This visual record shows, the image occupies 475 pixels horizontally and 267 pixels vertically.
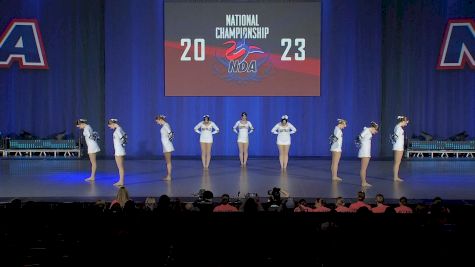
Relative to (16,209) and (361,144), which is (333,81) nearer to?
(361,144)

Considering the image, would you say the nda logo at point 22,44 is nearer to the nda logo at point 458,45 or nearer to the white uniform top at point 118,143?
the white uniform top at point 118,143

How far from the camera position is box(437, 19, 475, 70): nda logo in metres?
18.5

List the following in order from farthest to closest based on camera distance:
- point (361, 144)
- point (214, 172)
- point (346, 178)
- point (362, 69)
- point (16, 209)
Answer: point (362, 69), point (214, 172), point (346, 178), point (361, 144), point (16, 209)

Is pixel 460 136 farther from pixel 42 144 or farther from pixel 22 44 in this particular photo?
pixel 22 44

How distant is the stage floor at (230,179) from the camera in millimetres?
12055

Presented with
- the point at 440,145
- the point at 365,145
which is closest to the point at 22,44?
the point at 365,145

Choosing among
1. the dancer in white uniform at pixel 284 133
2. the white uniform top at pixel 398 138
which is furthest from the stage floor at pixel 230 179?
the white uniform top at pixel 398 138

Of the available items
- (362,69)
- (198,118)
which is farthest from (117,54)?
(362,69)

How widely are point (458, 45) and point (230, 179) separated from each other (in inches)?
358

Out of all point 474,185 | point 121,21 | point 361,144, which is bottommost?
point 474,185

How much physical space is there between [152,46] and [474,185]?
33.0 feet

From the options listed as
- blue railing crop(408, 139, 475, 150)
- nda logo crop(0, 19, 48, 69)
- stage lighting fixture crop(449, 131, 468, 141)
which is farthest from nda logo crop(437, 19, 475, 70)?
nda logo crop(0, 19, 48, 69)

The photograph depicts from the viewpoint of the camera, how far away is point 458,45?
1859 cm

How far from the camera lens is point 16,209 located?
6902 millimetres
